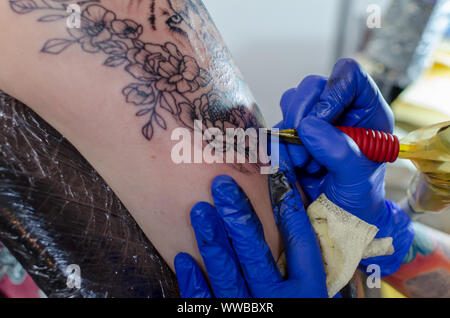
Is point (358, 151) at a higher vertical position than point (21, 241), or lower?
higher

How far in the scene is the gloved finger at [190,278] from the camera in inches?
30.9

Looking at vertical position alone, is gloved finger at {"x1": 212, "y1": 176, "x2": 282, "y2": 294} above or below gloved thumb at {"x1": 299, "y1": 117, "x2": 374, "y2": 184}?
below

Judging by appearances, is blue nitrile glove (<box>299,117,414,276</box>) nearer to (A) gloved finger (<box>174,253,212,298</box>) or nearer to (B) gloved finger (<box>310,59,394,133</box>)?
(B) gloved finger (<box>310,59,394,133</box>)

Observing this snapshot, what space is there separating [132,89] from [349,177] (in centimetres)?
60

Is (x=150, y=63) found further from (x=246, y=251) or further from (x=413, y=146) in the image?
(x=413, y=146)

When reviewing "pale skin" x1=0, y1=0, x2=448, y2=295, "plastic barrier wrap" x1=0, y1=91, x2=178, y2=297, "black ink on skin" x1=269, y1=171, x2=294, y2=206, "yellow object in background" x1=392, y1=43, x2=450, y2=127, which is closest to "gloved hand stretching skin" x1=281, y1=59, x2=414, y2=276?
"black ink on skin" x1=269, y1=171, x2=294, y2=206

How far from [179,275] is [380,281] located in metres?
0.82

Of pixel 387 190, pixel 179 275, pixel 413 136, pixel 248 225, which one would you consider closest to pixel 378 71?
pixel 387 190

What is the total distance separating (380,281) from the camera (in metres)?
1.21

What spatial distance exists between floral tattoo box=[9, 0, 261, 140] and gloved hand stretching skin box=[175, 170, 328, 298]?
0.18 metres

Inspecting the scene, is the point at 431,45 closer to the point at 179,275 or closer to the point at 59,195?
the point at 179,275

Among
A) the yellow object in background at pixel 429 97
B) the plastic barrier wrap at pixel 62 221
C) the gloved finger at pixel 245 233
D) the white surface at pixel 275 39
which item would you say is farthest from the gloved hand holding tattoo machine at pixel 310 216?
the white surface at pixel 275 39

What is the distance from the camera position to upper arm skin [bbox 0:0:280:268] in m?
0.67
